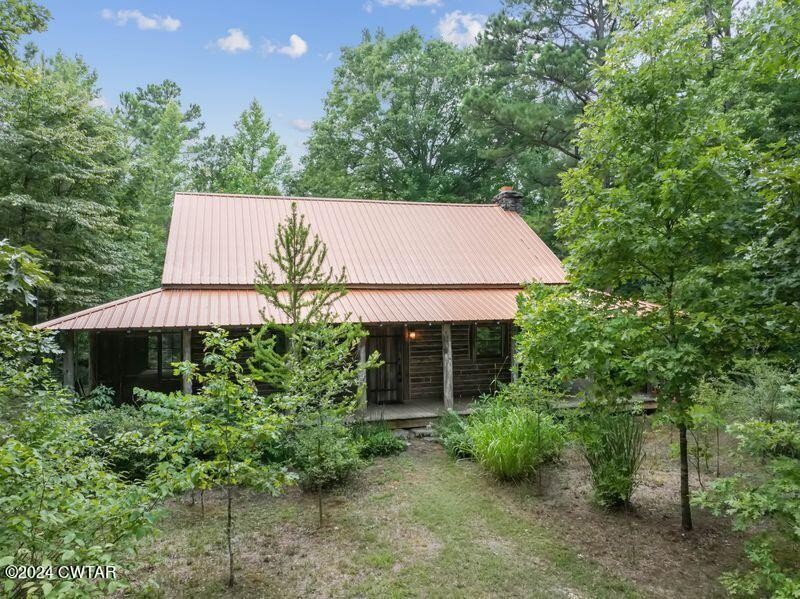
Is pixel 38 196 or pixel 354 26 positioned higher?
pixel 354 26

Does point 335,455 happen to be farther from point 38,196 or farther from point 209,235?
point 38,196

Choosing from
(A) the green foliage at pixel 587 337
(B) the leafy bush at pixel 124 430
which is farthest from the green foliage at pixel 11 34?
(A) the green foliage at pixel 587 337

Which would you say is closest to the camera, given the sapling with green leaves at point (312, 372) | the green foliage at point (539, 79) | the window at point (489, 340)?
the sapling with green leaves at point (312, 372)

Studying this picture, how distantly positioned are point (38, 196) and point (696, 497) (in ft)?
55.3

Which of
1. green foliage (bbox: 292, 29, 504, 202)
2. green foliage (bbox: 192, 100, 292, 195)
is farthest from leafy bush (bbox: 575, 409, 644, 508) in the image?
green foliage (bbox: 192, 100, 292, 195)

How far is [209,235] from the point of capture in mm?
12164

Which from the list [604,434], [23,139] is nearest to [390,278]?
[604,434]

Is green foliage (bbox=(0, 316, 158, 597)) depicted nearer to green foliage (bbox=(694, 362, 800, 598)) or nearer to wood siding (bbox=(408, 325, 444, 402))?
green foliage (bbox=(694, 362, 800, 598))

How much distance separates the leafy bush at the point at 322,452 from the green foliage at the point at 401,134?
2019 centimetres

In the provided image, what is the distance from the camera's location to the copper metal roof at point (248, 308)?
890 centimetres

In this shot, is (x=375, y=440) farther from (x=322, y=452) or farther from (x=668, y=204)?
(x=668, y=204)

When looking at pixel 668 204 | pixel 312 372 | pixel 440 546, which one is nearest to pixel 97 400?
pixel 312 372

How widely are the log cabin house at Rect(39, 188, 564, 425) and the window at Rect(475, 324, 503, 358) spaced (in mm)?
34

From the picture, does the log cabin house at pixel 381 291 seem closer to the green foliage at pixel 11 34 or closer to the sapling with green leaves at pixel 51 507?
the green foliage at pixel 11 34
